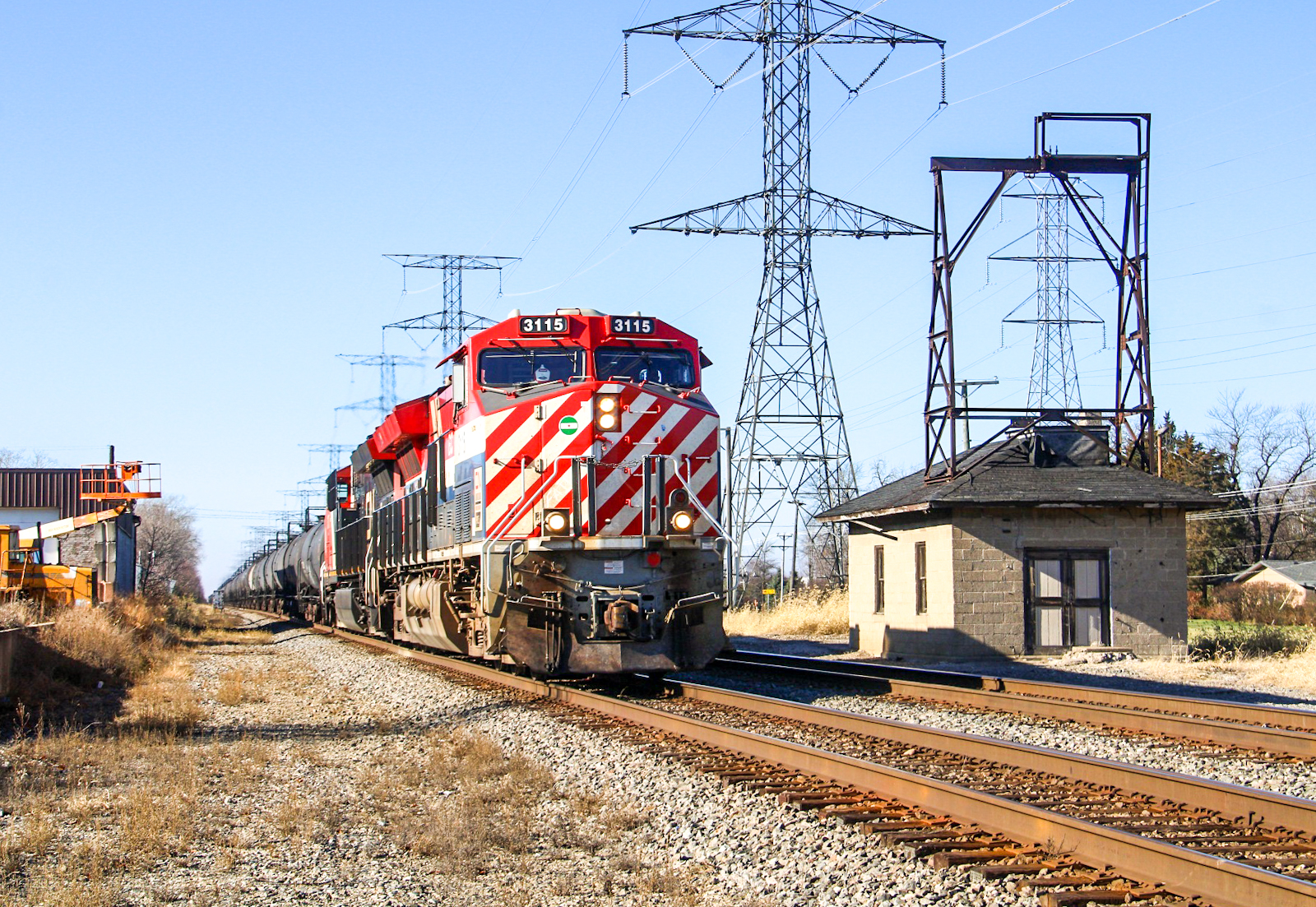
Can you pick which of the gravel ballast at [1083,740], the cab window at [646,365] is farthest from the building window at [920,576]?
the cab window at [646,365]

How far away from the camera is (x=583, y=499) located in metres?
12.1

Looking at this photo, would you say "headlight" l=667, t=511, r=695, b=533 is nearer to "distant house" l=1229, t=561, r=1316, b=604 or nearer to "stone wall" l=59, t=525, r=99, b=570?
"stone wall" l=59, t=525, r=99, b=570

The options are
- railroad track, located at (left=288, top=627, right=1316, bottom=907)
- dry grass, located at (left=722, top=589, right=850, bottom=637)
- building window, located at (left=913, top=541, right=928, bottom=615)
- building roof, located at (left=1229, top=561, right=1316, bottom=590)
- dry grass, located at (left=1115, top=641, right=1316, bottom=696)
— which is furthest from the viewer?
building roof, located at (left=1229, top=561, right=1316, bottom=590)

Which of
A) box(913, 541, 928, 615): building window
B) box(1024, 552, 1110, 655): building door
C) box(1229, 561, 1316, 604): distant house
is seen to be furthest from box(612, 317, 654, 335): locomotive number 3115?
box(1229, 561, 1316, 604): distant house

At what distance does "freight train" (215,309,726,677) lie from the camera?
11.8 meters

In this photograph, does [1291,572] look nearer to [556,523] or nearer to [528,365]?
[528,365]

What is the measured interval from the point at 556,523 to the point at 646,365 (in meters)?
2.17

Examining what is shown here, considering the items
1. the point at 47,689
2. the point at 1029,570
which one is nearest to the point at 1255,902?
the point at 47,689

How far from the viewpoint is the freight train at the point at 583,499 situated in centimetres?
1182

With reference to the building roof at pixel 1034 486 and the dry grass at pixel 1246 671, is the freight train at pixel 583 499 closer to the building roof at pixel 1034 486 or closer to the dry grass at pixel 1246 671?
the dry grass at pixel 1246 671

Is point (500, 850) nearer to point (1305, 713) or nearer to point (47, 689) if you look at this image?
point (1305, 713)

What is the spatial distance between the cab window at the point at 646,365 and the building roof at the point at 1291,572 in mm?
44049

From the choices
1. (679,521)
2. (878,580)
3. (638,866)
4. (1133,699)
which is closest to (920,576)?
(878,580)

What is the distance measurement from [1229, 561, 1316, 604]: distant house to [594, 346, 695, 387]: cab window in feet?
136
